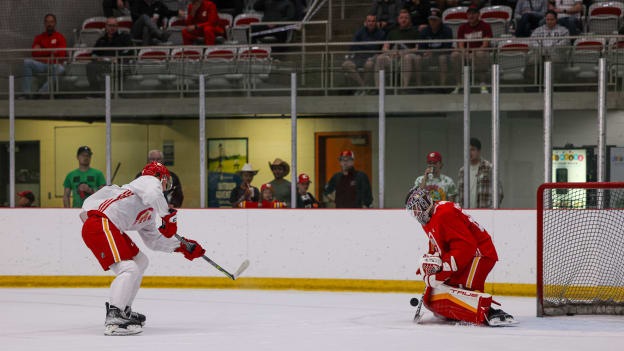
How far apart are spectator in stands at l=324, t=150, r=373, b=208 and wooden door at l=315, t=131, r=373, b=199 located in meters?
0.05

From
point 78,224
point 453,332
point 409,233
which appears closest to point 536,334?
point 453,332

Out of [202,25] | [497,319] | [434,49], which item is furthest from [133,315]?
[202,25]

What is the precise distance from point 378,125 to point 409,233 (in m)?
1.02

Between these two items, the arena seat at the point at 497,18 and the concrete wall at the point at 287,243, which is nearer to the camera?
the concrete wall at the point at 287,243

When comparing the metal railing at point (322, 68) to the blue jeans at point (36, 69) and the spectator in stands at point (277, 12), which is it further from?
the spectator in stands at point (277, 12)

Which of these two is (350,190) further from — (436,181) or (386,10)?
(386,10)

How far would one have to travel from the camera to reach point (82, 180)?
8.07 metres

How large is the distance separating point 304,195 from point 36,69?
125 inches

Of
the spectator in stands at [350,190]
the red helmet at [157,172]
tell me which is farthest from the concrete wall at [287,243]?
the red helmet at [157,172]

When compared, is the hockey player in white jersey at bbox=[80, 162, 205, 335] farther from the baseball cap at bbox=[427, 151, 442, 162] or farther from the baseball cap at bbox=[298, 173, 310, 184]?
the baseball cap at bbox=[427, 151, 442, 162]

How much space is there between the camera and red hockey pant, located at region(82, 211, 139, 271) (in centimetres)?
509

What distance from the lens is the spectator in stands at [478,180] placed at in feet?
24.2

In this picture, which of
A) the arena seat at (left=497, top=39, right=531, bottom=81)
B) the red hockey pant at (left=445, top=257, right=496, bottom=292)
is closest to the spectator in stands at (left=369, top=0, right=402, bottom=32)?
the arena seat at (left=497, top=39, right=531, bottom=81)

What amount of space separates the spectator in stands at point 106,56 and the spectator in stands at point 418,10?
3.39 metres
